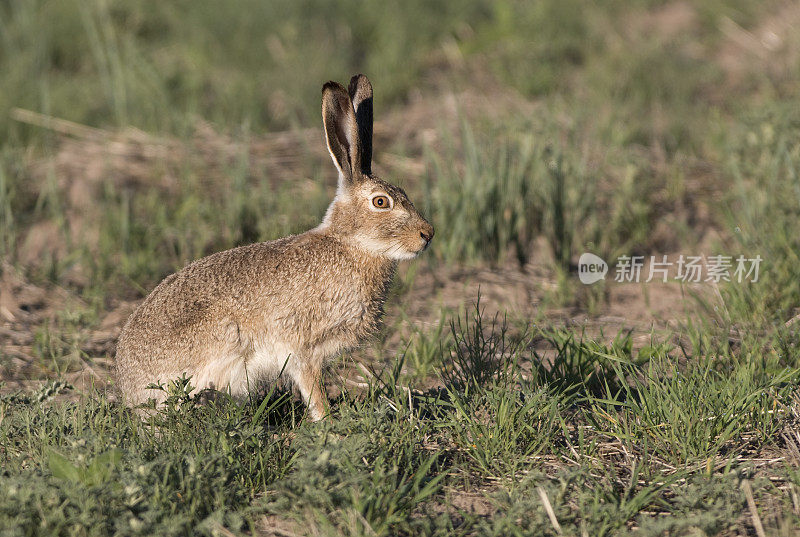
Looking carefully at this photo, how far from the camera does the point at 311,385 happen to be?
400cm

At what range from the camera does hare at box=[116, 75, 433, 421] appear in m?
3.97

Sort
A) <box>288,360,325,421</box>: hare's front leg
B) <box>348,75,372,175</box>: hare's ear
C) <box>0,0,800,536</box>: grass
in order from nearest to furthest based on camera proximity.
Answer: <box>0,0,800,536</box>: grass → <box>288,360,325,421</box>: hare's front leg → <box>348,75,372,175</box>: hare's ear

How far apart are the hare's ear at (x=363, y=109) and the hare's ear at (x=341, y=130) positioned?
96 mm

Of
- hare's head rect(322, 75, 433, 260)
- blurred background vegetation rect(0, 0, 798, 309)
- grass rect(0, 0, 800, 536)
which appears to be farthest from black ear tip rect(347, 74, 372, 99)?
blurred background vegetation rect(0, 0, 798, 309)

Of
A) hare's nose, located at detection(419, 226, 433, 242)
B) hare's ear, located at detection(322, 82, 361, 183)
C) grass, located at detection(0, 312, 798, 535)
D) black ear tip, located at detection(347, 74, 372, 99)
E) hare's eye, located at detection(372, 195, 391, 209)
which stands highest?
black ear tip, located at detection(347, 74, 372, 99)

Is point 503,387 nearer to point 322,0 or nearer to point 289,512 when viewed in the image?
point 289,512

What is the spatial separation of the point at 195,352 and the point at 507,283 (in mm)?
2253

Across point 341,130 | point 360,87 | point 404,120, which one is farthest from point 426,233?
point 404,120

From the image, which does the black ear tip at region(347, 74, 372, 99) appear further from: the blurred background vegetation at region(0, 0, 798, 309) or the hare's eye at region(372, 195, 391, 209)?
the blurred background vegetation at region(0, 0, 798, 309)

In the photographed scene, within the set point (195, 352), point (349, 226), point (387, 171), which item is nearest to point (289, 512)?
point (195, 352)

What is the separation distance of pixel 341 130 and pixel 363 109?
0.21 meters

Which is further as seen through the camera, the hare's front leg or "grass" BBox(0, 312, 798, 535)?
the hare's front leg

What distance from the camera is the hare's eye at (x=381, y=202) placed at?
422cm

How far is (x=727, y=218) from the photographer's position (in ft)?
19.1
